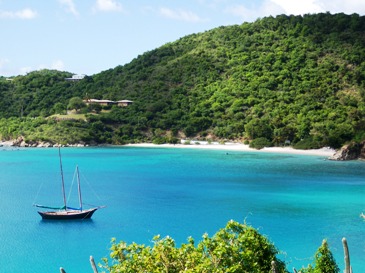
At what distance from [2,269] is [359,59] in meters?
98.4

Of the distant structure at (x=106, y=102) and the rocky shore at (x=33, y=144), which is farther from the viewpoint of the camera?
the distant structure at (x=106, y=102)

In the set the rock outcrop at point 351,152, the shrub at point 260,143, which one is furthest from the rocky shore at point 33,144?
the rock outcrop at point 351,152

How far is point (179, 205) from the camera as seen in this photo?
135ft

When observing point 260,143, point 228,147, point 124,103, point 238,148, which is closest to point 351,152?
point 260,143

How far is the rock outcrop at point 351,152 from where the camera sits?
75106 mm

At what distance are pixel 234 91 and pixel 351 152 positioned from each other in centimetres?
4206

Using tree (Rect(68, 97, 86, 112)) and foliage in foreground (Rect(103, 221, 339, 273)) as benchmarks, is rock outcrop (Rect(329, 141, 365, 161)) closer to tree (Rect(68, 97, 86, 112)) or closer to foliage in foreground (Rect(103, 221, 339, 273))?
foliage in foreground (Rect(103, 221, 339, 273))

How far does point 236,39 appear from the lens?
436ft

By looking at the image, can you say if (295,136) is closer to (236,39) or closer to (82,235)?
(236,39)

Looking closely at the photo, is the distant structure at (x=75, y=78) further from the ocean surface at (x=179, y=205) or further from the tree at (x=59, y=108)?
the ocean surface at (x=179, y=205)

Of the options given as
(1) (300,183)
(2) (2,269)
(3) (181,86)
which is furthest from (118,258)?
(3) (181,86)

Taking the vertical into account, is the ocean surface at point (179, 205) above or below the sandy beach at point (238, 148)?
below

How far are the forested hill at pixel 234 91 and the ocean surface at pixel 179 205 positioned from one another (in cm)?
2125

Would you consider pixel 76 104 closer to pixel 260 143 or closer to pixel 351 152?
pixel 260 143
